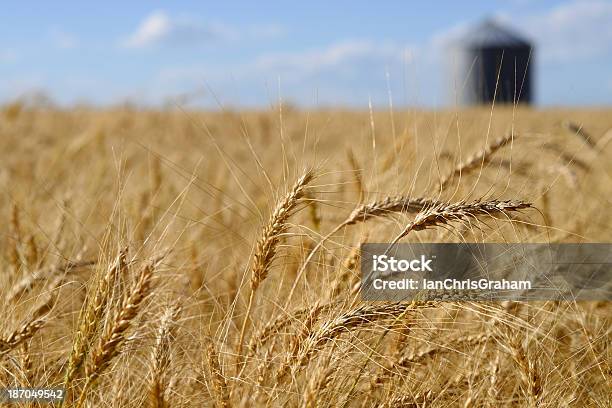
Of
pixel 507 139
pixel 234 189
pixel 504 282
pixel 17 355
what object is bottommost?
pixel 234 189

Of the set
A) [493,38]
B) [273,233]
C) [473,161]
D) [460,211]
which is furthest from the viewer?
[493,38]

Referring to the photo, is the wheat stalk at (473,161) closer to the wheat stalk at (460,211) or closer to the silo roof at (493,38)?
the wheat stalk at (460,211)

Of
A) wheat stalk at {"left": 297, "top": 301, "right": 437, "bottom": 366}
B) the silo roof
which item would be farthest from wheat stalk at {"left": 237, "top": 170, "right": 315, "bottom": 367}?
the silo roof

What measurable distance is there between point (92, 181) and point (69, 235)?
0.98 m

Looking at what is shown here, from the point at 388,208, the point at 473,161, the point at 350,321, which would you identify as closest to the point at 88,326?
the point at 350,321

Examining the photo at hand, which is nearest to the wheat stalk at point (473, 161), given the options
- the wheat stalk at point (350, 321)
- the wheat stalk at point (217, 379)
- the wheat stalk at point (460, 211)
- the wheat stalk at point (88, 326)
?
the wheat stalk at point (460, 211)

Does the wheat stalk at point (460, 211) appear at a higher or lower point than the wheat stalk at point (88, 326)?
higher

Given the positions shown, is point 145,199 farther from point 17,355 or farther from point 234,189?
point 17,355

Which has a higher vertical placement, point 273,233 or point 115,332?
point 273,233

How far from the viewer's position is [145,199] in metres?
2.90

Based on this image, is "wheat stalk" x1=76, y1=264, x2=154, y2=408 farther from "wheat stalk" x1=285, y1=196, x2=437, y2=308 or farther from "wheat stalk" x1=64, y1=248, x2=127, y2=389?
"wheat stalk" x1=285, y1=196, x2=437, y2=308

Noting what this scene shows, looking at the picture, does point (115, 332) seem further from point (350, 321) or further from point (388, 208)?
point (388, 208)

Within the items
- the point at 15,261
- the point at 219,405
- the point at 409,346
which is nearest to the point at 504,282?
the point at 409,346

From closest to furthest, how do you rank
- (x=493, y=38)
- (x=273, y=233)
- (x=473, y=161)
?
(x=273, y=233) < (x=473, y=161) < (x=493, y=38)
